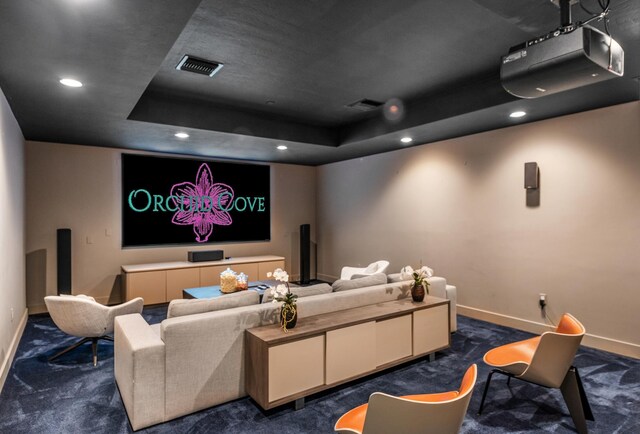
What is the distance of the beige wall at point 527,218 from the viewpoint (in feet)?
13.2

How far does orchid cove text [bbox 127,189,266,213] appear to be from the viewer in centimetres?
654

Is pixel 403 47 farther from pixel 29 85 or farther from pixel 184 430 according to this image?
pixel 184 430

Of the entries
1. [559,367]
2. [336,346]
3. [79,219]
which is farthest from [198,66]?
[79,219]

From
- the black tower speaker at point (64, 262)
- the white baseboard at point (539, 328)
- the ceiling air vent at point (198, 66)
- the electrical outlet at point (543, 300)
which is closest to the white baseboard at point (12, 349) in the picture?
the black tower speaker at point (64, 262)

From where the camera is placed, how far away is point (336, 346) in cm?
312

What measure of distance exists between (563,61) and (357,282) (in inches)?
101

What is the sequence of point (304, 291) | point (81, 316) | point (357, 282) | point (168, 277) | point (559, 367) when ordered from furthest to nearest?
point (168, 277)
point (357, 282)
point (81, 316)
point (304, 291)
point (559, 367)

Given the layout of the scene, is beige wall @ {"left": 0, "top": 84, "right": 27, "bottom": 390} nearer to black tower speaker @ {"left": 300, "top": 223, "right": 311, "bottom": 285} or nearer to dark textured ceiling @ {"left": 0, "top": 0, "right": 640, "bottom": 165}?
dark textured ceiling @ {"left": 0, "top": 0, "right": 640, "bottom": 165}

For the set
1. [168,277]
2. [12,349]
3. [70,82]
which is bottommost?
[12,349]

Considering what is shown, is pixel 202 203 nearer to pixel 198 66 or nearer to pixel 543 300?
pixel 198 66

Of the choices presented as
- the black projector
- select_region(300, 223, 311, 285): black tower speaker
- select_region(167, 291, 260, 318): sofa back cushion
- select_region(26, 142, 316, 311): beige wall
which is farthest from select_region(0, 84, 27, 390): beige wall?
select_region(300, 223, 311, 285): black tower speaker

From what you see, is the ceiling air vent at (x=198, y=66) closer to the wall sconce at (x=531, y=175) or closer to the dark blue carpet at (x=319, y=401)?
the dark blue carpet at (x=319, y=401)

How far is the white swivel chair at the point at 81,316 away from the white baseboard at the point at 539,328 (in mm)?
4425

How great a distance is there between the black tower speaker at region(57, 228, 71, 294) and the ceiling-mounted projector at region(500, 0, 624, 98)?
6.04m
